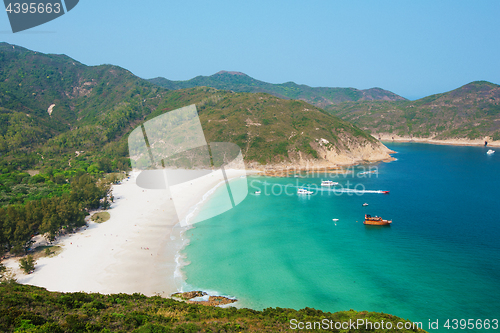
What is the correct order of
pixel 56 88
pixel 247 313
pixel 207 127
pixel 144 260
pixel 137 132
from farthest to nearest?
pixel 56 88
pixel 207 127
pixel 144 260
pixel 247 313
pixel 137 132

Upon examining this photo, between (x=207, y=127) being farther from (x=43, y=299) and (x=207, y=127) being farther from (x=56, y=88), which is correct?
(x=56, y=88)

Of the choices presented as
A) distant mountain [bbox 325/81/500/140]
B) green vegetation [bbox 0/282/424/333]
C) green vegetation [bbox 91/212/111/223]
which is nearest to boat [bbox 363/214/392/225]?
green vegetation [bbox 0/282/424/333]

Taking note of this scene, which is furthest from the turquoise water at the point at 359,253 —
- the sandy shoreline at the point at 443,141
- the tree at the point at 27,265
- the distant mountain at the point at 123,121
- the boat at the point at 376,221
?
the sandy shoreline at the point at 443,141

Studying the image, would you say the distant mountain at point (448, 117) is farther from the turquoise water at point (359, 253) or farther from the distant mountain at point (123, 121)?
the turquoise water at point (359, 253)

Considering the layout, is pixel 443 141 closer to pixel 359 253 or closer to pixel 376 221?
pixel 376 221

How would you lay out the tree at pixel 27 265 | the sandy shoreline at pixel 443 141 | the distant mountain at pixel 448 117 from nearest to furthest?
the tree at pixel 27 265 < the sandy shoreline at pixel 443 141 < the distant mountain at pixel 448 117

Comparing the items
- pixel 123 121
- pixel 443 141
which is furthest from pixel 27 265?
pixel 443 141

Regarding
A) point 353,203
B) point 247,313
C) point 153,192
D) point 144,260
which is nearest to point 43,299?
point 247,313
